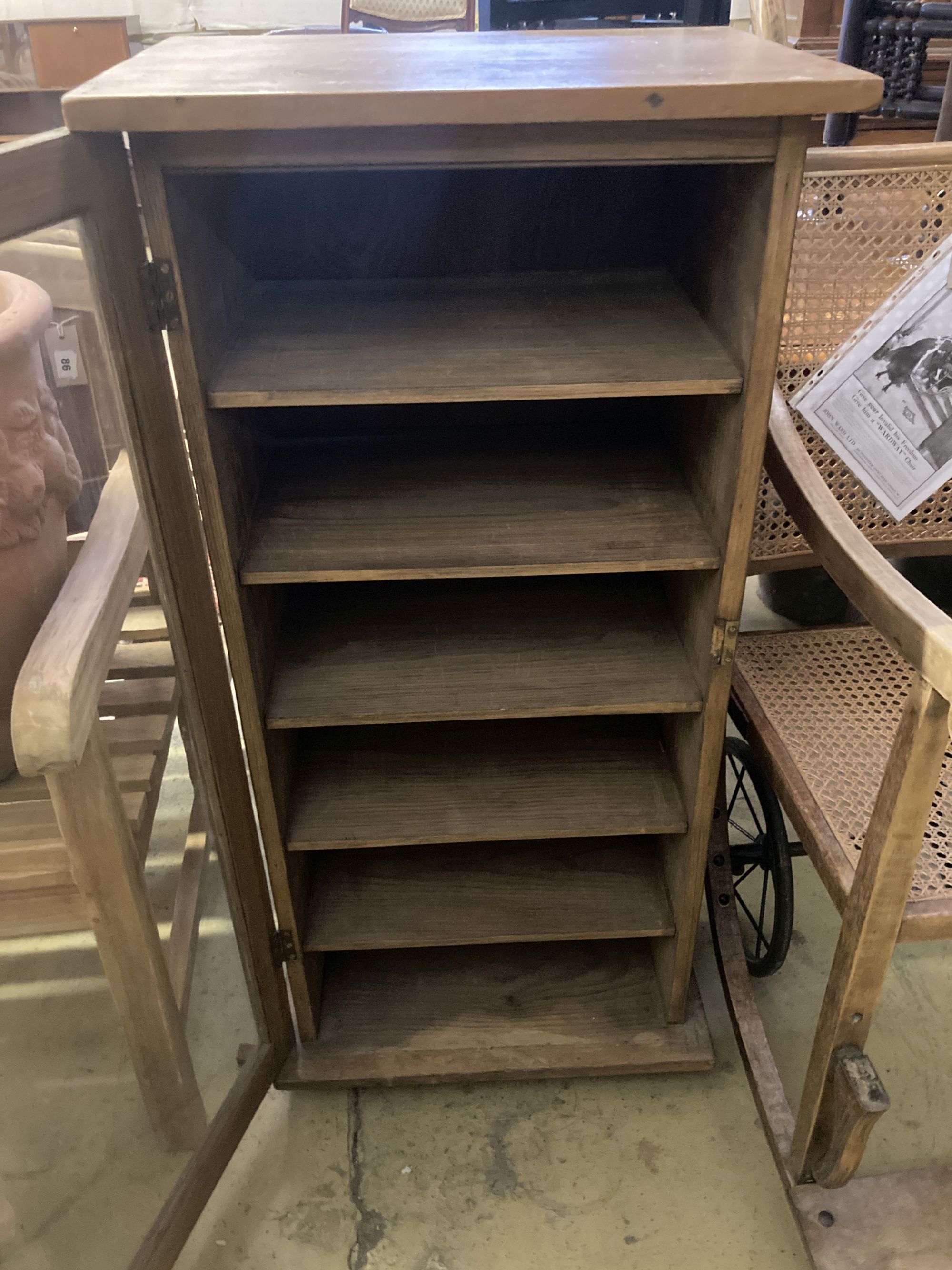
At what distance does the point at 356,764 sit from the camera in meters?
1.24

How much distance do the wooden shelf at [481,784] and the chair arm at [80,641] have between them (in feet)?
1.30

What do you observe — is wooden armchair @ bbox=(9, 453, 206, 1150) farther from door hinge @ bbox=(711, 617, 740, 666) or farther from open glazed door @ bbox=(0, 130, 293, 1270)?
door hinge @ bbox=(711, 617, 740, 666)

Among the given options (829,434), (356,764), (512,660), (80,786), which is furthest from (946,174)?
(80,786)

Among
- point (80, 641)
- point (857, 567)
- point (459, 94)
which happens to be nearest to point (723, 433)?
point (857, 567)

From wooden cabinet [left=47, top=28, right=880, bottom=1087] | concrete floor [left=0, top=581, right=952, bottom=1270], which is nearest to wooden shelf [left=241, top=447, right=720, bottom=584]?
wooden cabinet [left=47, top=28, right=880, bottom=1087]

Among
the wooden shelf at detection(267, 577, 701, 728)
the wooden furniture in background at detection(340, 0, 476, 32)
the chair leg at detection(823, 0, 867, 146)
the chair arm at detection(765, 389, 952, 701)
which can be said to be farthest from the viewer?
the wooden furniture in background at detection(340, 0, 476, 32)

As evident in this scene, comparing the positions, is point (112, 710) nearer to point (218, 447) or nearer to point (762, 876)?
point (218, 447)

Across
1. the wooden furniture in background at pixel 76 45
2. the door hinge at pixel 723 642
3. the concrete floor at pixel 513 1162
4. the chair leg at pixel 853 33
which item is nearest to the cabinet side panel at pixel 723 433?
the door hinge at pixel 723 642

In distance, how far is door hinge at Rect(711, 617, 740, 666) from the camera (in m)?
0.98

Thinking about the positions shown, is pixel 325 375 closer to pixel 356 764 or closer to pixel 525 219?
pixel 525 219

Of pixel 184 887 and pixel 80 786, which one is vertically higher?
pixel 80 786

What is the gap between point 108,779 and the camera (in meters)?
0.88

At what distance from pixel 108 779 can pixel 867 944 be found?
76 cm

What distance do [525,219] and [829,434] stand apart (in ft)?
1.48
